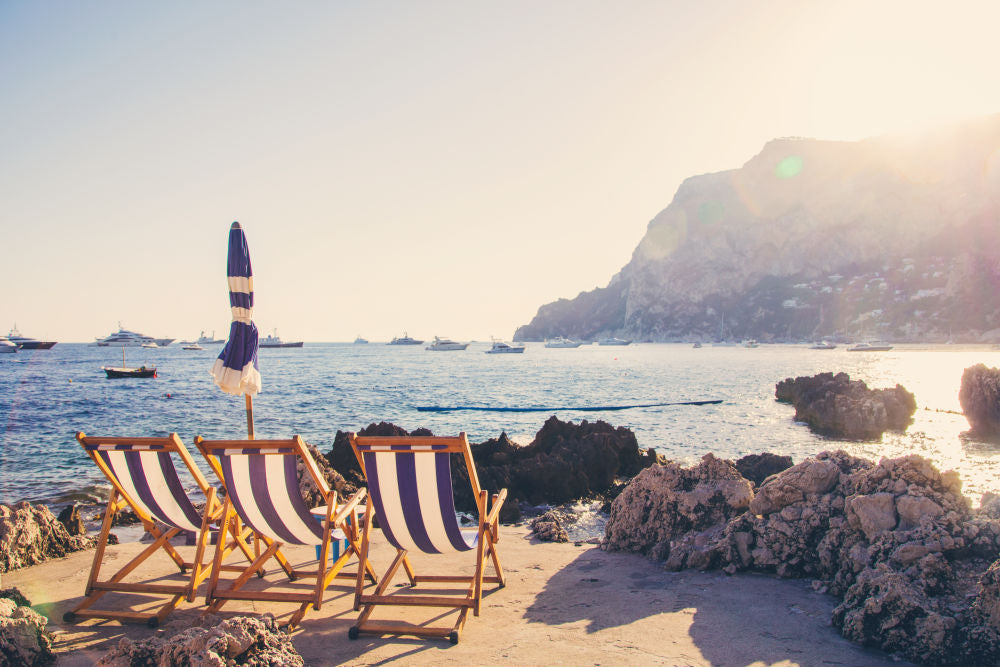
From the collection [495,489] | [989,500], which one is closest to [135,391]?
[495,489]

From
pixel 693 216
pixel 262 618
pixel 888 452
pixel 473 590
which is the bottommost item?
pixel 888 452

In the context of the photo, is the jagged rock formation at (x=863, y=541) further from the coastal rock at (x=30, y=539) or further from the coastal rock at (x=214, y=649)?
the coastal rock at (x=30, y=539)

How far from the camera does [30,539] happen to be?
4.80 meters

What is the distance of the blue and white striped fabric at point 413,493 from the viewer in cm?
353

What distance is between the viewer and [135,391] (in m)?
32.5

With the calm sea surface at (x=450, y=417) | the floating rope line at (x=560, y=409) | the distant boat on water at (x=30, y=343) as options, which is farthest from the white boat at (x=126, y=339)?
the floating rope line at (x=560, y=409)

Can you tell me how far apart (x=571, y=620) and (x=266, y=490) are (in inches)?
79.6

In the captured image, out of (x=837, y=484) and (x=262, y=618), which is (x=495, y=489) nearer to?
(x=837, y=484)

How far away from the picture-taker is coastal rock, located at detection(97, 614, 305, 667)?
2410 millimetres

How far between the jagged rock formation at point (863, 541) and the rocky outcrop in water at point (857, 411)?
13.1 metres

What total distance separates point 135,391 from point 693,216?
411 feet

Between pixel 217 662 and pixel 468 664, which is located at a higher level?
pixel 217 662

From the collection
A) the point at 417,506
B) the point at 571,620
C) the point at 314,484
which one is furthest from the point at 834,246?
the point at 417,506

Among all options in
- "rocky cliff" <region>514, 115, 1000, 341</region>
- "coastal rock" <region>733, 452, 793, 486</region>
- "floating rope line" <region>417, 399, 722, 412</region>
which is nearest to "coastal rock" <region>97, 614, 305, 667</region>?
"coastal rock" <region>733, 452, 793, 486</region>
